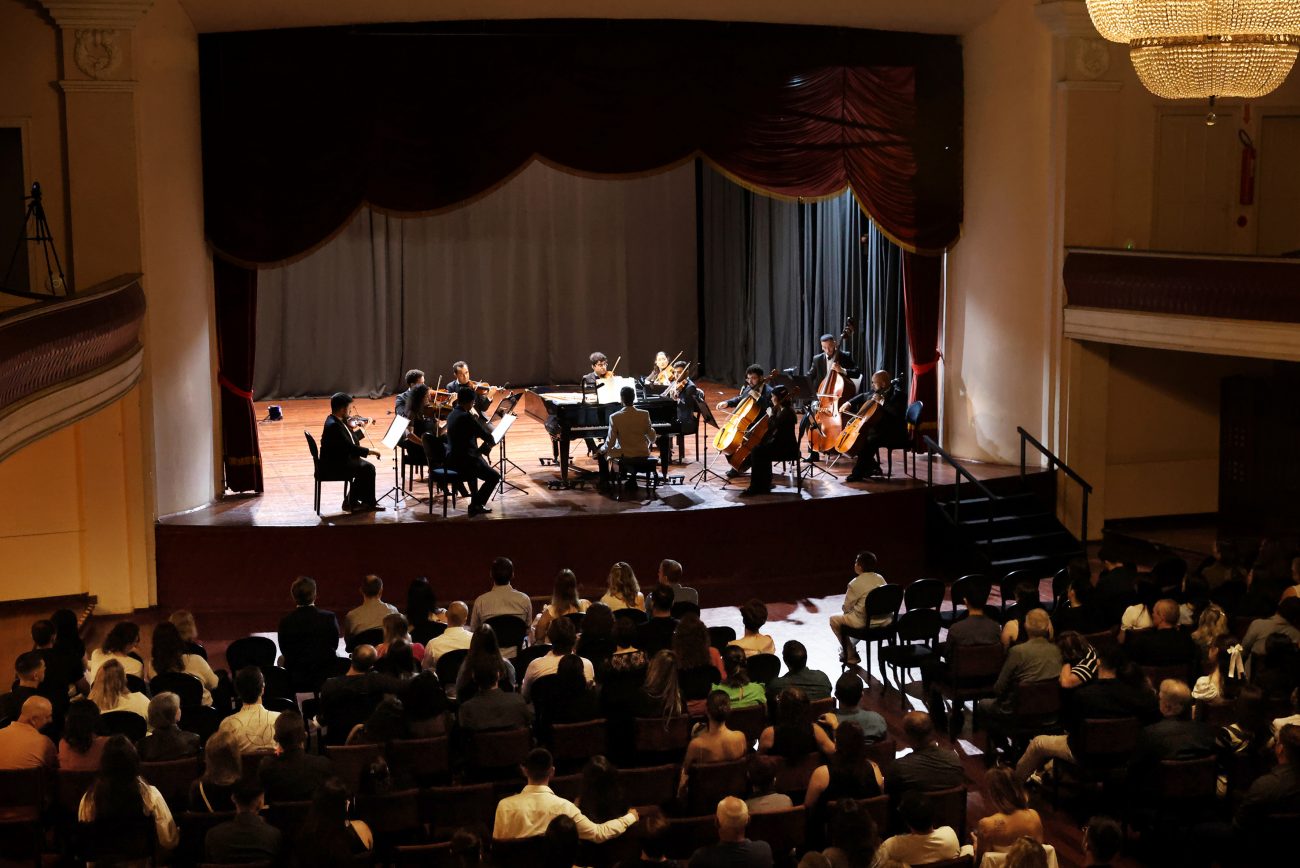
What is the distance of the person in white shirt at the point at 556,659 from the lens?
7.95m

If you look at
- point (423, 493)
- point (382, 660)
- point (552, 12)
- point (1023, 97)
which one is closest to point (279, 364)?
point (423, 493)

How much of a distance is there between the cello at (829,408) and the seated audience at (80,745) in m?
8.76

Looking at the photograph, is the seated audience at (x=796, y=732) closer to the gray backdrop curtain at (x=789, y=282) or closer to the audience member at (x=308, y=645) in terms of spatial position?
the audience member at (x=308, y=645)

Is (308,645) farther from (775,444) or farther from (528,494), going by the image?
(775,444)

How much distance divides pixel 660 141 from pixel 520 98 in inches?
57.2

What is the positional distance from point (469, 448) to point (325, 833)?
23.6 ft

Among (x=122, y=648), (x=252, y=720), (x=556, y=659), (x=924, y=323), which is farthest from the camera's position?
(x=924, y=323)

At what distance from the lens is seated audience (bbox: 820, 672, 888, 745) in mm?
7398

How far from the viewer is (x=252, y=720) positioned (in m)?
7.35

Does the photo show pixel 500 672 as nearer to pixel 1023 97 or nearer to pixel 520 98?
pixel 520 98

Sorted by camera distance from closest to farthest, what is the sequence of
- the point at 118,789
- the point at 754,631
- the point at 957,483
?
the point at 118,789
the point at 754,631
the point at 957,483

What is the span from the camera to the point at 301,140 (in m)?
13.7

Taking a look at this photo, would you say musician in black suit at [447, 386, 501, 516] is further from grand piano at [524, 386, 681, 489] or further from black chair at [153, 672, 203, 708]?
black chair at [153, 672, 203, 708]

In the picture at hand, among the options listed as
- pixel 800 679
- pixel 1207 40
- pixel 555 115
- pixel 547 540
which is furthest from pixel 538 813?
pixel 555 115
